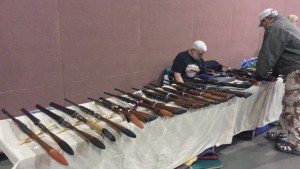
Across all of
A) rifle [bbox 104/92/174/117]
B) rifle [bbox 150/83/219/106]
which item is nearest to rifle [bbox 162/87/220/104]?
rifle [bbox 150/83/219/106]

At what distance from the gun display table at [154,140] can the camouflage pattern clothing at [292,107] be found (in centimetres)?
23

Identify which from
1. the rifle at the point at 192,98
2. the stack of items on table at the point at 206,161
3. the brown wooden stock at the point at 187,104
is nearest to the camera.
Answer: the brown wooden stock at the point at 187,104

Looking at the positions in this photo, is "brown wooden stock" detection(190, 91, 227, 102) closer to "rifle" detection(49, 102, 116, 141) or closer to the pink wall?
"rifle" detection(49, 102, 116, 141)

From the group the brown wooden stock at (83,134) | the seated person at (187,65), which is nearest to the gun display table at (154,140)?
the brown wooden stock at (83,134)

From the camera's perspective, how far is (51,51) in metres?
2.73

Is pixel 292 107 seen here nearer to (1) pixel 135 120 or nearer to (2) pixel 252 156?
(2) pixel 252 156

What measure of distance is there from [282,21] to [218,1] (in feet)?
5.62

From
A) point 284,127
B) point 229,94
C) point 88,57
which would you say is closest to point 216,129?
point 229,94

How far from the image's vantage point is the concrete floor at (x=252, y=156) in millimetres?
2568

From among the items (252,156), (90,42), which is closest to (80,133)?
(90,42)

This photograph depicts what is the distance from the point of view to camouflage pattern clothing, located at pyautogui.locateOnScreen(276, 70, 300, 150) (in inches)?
106

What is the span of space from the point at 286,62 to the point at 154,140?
169cm

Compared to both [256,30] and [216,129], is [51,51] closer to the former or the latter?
[216,129]

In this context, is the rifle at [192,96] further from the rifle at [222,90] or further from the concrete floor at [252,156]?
the concrete floor at [252,156]
